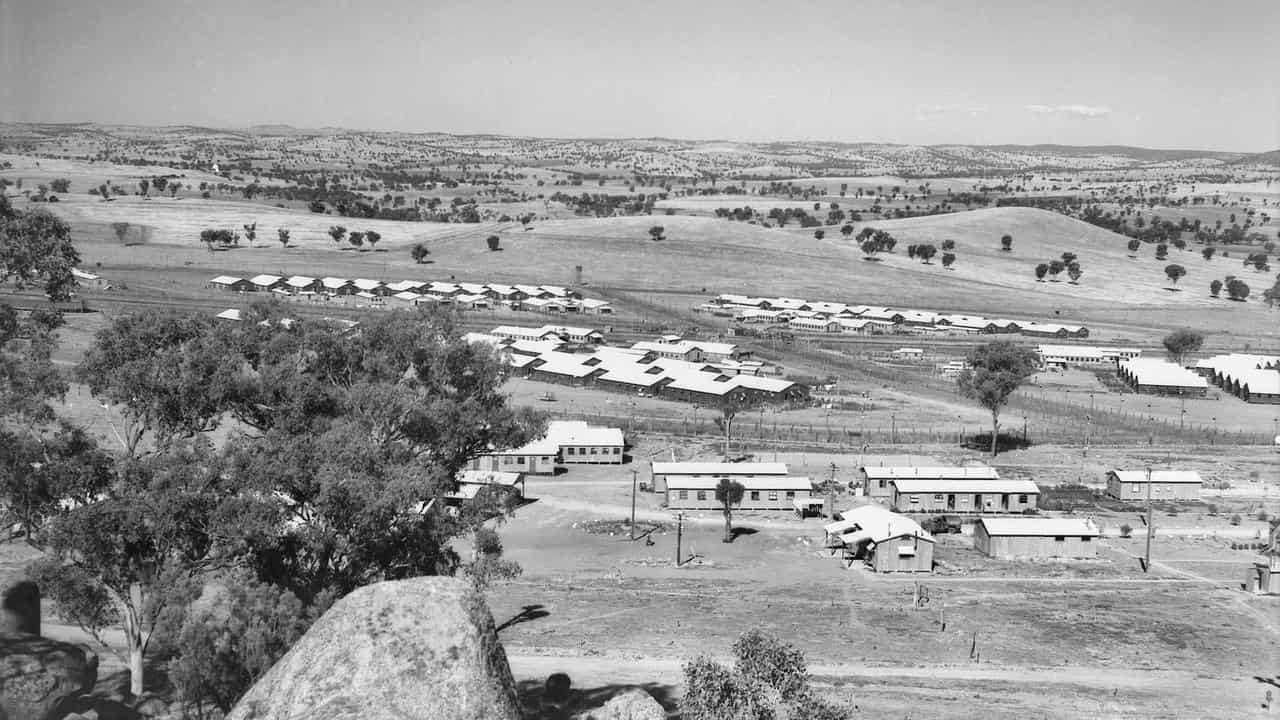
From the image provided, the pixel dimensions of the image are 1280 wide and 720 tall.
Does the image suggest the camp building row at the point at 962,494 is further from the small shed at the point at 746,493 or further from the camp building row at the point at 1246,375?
the camp building row at the point at 1246,375

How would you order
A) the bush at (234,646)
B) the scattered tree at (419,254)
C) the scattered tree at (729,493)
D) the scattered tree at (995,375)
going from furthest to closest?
the scattered tree at (419,254) < the scattered tree at (995,375) < the scattered tree at (729,493) < the bush at (234,646)

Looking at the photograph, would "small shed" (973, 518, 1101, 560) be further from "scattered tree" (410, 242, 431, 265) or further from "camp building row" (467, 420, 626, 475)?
"scattered tree" (410, 242, 431, 265)

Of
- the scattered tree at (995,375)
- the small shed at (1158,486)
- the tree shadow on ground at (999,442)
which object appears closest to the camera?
the small shed at (1158,486)

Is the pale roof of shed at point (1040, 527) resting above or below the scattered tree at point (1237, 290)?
below

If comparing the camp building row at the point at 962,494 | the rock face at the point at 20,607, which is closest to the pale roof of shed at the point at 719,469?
the camp building row at the point at 962,494

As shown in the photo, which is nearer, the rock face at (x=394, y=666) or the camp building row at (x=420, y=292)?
the rock face at (x=394, y=666)

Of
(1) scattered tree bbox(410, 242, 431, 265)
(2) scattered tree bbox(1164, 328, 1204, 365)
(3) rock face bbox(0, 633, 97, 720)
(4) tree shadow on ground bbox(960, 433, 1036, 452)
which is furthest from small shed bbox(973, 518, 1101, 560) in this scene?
(1) scattered tree bbox(410, 242, 431, 265)
